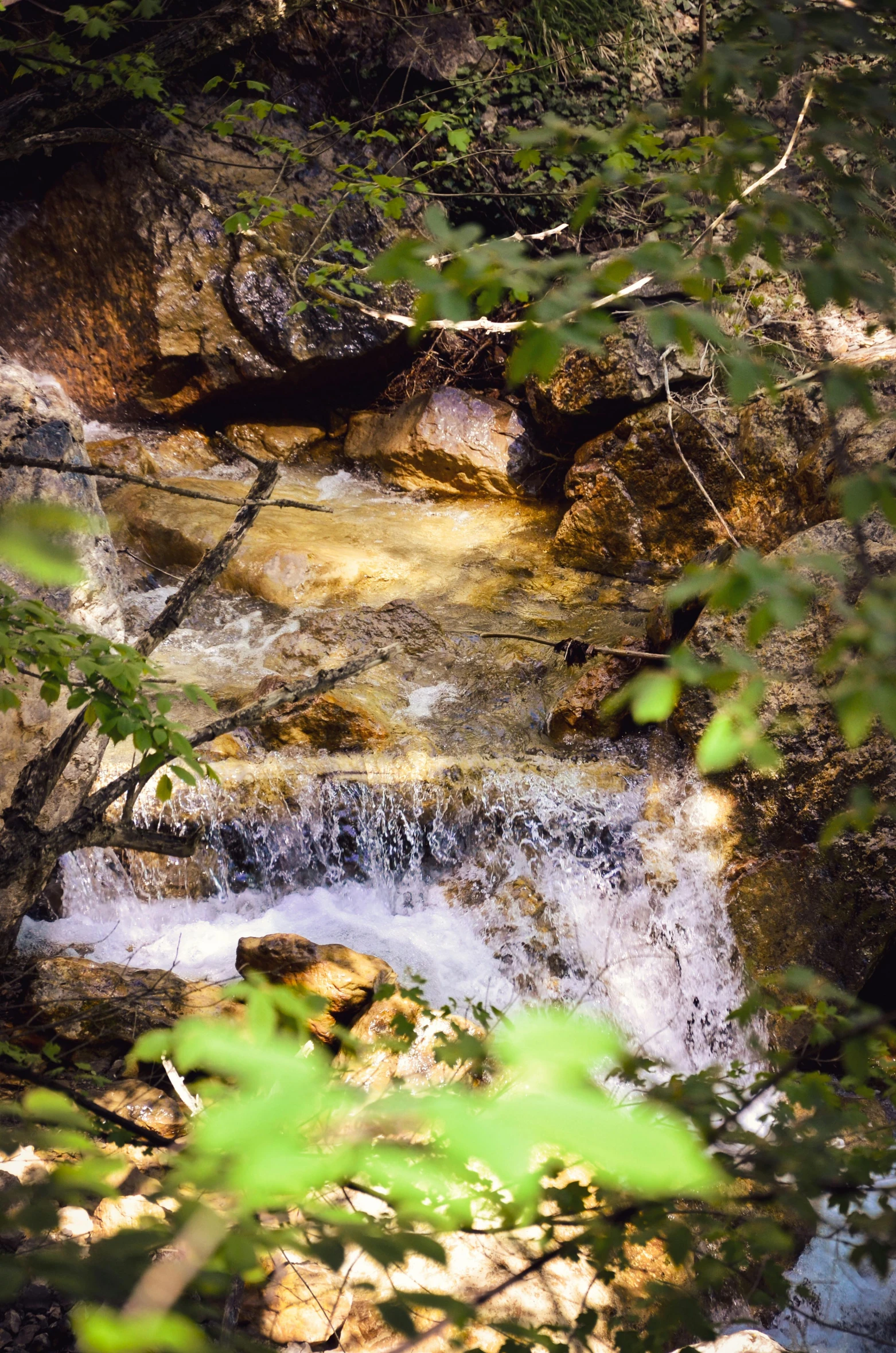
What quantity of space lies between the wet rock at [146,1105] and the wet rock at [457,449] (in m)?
5.63

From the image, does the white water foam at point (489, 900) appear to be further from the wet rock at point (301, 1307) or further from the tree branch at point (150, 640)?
the tree branch at point (150, 640)

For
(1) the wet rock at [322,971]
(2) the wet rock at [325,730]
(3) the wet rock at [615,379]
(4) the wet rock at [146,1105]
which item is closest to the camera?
(4) the wet rock at [146,1105]

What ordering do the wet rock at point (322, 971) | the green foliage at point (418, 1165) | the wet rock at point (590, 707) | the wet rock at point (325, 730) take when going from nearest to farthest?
the green foliage at point (418, 1165), the wet rock at point (322, 971), the wet rock at point (325, 730), the wet rock at point (590, 707)

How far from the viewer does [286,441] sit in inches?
311

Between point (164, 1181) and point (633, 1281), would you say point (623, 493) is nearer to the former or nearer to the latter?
point (633, 1281)

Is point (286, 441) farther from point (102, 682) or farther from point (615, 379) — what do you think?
point (102, 682)

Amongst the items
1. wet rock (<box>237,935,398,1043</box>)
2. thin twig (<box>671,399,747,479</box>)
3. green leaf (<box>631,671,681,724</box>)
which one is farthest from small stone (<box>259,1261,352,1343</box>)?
thin twig (<box>671,399,747,479</box>)

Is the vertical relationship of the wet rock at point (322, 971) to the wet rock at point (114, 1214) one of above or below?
Answer: below

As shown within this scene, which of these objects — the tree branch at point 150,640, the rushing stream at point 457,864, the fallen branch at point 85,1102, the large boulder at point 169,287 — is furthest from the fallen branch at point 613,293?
the large boulder at point 169,287

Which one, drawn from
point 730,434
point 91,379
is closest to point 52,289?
point 91,379

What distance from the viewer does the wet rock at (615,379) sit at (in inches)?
254

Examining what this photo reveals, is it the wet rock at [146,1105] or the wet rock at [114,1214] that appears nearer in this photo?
the wet rock at [114,1214]

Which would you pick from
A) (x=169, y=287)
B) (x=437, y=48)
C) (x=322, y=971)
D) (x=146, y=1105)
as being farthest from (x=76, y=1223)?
(x=437, y=48)

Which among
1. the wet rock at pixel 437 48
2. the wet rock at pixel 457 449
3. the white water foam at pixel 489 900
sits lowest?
the white water foam at pixel 489 900
